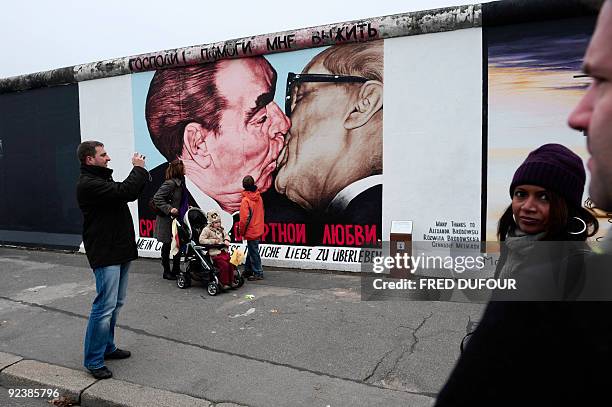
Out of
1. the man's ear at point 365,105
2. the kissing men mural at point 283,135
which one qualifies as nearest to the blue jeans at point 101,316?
the kissing men mural at point 283,135

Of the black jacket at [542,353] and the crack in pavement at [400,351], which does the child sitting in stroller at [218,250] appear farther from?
the black jacket at [542,353]

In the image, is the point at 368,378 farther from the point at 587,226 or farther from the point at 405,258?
the point at 405,258

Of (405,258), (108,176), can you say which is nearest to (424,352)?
(405,258)

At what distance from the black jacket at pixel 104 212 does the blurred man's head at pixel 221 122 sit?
15.3ft

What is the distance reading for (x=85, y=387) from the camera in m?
4.23

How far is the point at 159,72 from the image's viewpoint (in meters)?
10.1

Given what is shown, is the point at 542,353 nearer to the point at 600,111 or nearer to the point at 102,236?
the point at 600,111

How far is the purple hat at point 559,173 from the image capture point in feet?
7.36

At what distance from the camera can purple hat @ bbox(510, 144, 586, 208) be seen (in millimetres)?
2242

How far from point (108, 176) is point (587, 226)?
4.04m

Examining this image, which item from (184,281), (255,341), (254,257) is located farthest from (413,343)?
(184,281)

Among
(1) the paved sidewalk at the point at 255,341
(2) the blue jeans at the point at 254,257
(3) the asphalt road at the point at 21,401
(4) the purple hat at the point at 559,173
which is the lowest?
(3) the asphalt road at the point at 21,401

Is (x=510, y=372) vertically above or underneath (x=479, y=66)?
underneath

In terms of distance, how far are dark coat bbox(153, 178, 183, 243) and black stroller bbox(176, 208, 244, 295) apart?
0.38m
